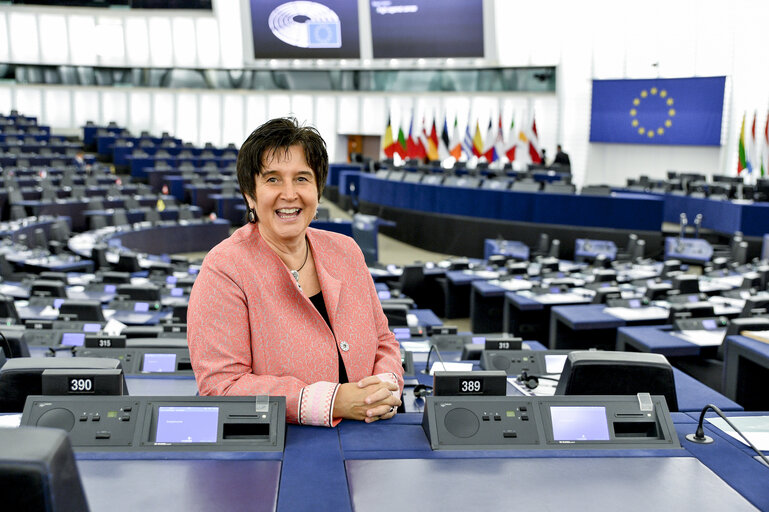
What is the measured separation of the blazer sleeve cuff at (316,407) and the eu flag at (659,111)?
59.3ft

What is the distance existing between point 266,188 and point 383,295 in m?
5.67

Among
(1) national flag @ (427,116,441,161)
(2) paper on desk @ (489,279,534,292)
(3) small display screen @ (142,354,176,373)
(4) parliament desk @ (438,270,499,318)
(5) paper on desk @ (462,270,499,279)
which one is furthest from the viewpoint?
(1) national flag @ (427,116,441,161)

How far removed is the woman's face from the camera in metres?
1.97

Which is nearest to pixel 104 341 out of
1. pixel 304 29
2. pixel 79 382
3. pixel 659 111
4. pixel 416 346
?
pixel 416 346

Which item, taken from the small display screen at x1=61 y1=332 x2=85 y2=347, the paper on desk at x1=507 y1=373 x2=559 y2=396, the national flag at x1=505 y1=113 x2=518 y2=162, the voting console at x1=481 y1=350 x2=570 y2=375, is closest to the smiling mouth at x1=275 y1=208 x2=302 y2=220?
the paper on desk at x1=507 y1=373 x2=559 y2=396

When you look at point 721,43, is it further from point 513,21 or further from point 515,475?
point 515,475

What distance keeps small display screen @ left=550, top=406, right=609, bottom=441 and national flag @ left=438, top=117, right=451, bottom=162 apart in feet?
67.3

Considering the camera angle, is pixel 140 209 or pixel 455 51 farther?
pixel 455 51

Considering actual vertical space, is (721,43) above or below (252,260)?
above

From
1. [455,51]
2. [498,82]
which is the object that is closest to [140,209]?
[455,51]

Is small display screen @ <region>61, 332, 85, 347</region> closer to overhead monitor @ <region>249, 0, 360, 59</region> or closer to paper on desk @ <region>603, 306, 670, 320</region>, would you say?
paper on desk @ <region>603, 306, 670, 320</region>

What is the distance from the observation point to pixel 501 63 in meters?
22.1

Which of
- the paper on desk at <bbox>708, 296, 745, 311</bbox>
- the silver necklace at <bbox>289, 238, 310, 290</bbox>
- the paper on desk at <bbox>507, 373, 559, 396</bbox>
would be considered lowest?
the paper on desk at <bbox>708, 296, 745, 311</bbox>

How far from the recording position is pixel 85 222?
13852mm
